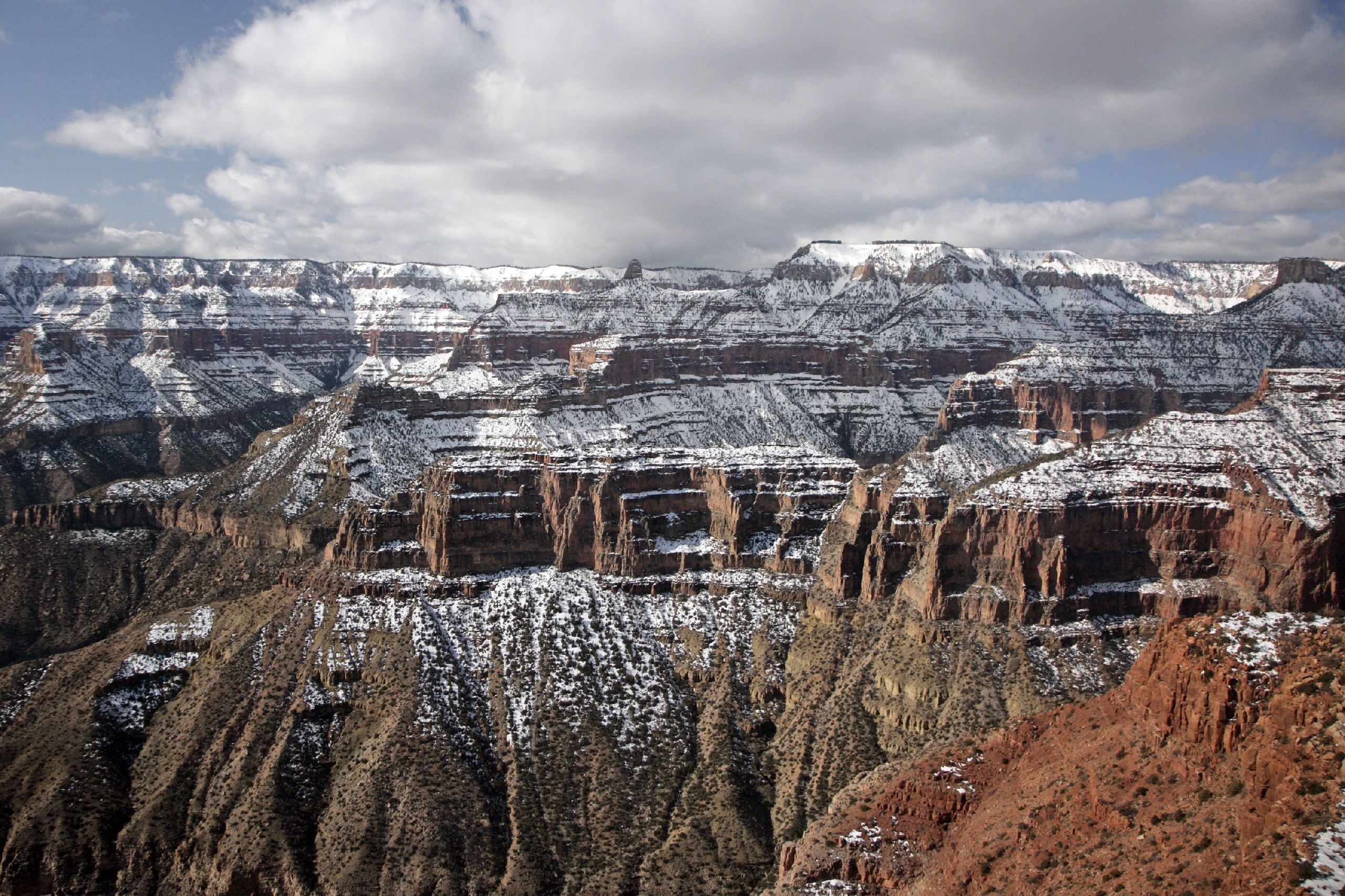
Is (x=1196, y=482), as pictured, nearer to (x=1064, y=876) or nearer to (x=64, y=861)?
(x=1064, y=876)

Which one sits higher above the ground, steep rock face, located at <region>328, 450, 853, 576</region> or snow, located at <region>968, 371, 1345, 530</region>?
snow, located at <region>968, 371, 1345, 530</region>

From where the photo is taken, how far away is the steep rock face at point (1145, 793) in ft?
120

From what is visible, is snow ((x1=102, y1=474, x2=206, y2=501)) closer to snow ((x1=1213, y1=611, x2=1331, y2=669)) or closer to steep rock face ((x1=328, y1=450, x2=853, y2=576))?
steep rock face ((x1=328, y1=450, x2=853, y2=576))

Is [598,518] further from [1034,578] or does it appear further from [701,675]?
[1034,578]

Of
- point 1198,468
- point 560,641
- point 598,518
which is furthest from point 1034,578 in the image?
point 560,641

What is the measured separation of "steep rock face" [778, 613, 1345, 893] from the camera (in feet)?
120

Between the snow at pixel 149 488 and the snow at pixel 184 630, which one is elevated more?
the snow at pixel 149 488

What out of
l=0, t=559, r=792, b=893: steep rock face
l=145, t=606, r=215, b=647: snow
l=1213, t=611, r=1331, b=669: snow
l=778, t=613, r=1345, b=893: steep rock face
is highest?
l=1213, t=611, r=1331, b=669: snow

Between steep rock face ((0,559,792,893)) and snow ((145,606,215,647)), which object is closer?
steep rock face ((0,559,792,893))

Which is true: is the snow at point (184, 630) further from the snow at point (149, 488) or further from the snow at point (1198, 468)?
the snow at point (1198, 468)

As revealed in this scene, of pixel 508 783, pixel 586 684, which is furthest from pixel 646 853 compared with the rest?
pixel 586 684

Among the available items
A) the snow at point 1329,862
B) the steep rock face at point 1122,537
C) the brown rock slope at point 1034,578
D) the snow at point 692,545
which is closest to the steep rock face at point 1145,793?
the snow at point 1329,862

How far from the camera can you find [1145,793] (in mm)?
44469

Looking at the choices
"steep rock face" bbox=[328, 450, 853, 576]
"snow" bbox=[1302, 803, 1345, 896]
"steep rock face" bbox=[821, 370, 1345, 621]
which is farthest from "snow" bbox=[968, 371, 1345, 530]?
"snow" bbox=[1302, 803, 1345, 896]
